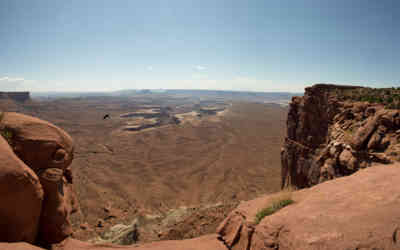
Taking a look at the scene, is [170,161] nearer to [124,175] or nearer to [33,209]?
[124,175]

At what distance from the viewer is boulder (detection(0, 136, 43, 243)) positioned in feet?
16.4

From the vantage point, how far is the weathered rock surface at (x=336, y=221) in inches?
130

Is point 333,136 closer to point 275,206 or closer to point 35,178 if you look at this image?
point 275,206

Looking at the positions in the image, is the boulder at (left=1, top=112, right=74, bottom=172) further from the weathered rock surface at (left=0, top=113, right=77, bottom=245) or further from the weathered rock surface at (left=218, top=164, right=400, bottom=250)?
the weathered rock surface at (left=218, top=164, right=400, bottom=250)

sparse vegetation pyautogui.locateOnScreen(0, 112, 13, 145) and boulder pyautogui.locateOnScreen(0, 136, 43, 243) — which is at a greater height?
sparse vegetation pyautogui.locateOnScreen(0, 112, 13, 145)

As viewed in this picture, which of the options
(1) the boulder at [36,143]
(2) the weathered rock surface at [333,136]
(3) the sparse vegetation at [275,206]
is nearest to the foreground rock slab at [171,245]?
(3) the sparse vegetation at [275,206]

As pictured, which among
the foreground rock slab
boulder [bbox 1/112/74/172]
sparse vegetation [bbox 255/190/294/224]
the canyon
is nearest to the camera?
the canyon

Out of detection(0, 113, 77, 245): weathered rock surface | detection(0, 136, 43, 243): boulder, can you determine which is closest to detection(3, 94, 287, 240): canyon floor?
detection(0, 113, 77, 245): weathered rock surface

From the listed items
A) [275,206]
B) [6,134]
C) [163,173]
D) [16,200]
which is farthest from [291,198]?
[163,173]

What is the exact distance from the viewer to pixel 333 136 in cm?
1251

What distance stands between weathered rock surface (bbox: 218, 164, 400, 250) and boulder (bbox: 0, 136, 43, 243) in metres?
5.61

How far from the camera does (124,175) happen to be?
32062 mm

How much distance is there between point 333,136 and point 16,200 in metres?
15.3

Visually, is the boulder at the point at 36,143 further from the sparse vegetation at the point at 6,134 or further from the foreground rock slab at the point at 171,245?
the foreground rock slab at the point at 171,245
